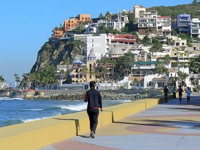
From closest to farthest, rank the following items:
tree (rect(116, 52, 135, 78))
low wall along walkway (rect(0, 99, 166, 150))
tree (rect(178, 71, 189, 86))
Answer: low wall along walkway (rect(0, 99, 166, 150)) → tree (rect(178, 71, 189, 86)) → tree (rect(116, 52, 135, 78))

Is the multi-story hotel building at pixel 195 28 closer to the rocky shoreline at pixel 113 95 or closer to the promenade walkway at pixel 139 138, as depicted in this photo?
the rocky shoreline at pixel 113 95

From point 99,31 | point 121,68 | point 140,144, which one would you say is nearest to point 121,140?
point 140,144

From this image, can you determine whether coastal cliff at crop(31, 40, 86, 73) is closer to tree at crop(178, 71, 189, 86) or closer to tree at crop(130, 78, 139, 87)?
tree at crop(130, 78, 139, 87)

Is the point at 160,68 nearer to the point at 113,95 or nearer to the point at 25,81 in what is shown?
the point at 113,95

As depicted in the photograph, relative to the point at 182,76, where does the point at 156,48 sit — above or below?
above

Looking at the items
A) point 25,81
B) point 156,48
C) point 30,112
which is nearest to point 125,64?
point 156,48

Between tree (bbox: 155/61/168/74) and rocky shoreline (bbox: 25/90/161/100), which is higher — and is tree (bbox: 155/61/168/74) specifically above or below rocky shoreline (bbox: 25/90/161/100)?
above

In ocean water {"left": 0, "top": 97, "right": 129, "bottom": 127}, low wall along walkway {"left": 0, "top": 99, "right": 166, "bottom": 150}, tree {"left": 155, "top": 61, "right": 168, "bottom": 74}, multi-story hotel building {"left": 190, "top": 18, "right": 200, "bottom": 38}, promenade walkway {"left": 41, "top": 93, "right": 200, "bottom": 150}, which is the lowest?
ocean water {"left": 0, "top": 97, "right": 129, "bottom": 127}

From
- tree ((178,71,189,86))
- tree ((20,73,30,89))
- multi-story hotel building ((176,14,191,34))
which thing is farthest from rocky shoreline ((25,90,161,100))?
→ multi-story hotel building ((176,14,191,34))

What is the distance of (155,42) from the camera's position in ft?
575

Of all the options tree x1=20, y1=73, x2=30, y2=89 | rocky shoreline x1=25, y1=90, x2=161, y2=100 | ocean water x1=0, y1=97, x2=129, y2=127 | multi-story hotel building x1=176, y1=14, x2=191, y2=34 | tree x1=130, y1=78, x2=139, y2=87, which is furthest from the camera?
multi-story hotel building x1=176, y1=14, x2=191, y2=34

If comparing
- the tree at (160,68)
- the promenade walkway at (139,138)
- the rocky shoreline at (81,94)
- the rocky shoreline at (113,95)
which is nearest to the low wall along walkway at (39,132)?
the promenade walkway at (139,138)

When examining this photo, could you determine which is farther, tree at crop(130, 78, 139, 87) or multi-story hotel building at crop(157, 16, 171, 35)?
multi-story hotel building at crop(157, 16, 171, 35)

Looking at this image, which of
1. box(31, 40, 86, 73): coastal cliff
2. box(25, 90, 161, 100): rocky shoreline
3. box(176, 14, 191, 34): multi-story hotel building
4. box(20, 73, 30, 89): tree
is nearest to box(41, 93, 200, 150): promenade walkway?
box(25, 90, 161, 100): rocky shoreline
